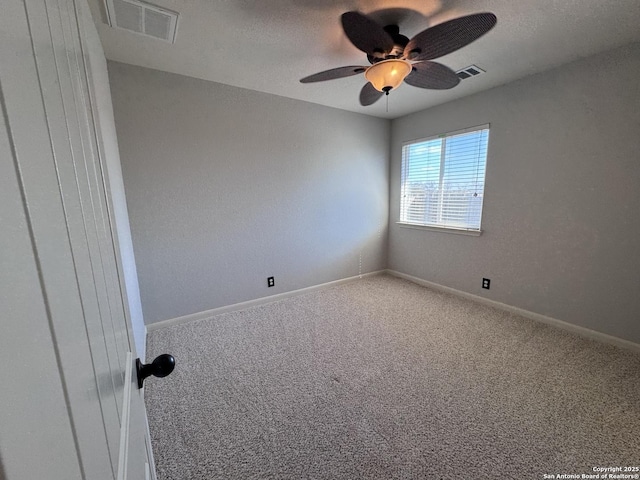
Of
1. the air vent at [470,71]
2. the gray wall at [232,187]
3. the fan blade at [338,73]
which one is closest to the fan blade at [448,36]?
the fan blade at [338,73]

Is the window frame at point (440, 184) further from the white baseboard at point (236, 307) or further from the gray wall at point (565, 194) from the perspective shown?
the white baseboard at point (236, 307)

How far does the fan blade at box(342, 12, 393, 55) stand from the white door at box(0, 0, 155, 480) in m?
1.29

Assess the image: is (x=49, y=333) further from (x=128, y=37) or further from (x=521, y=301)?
(x=521, y=301)

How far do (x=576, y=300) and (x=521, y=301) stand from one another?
16.6 inches

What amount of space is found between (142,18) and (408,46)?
1.64m

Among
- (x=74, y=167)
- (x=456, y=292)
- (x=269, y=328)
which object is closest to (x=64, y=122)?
(x=74, y=167)

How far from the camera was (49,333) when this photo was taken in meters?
0.23

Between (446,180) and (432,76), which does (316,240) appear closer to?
(446,180)

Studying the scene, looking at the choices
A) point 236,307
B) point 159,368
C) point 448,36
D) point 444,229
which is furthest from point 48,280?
→ point 444,229

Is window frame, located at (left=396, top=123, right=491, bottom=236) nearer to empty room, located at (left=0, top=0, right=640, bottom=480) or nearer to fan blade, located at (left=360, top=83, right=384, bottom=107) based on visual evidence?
empty room, located at (left=0, top=0, right=640, bottom=480)

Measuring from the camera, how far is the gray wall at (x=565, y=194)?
80.9 inches

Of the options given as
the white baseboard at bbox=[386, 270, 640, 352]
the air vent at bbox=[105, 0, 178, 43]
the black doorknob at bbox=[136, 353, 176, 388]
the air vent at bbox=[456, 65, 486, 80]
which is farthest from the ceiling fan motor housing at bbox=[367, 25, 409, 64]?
the white baseboard at bbox=[386, 270, 640, 352]

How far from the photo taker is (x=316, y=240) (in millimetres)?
3410

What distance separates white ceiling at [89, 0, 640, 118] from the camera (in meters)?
1.57
